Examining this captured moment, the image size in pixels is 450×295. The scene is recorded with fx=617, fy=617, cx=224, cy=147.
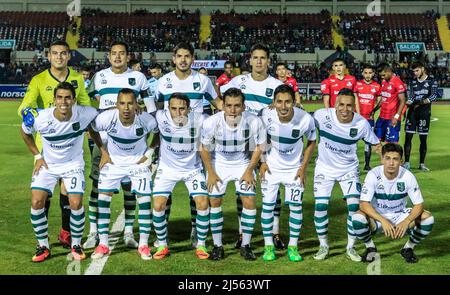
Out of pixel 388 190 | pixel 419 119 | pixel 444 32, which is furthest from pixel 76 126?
pixel 444 32

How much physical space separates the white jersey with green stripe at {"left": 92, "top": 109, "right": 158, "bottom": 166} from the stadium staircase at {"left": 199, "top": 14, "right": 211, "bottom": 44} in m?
42.9

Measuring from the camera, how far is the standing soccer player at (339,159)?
6.95 metres

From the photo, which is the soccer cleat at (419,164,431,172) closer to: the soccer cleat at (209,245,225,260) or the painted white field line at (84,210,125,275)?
the painted white field line at (84,210,125,275)

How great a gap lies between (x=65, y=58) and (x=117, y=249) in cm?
233

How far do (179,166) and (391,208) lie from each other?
2418mm

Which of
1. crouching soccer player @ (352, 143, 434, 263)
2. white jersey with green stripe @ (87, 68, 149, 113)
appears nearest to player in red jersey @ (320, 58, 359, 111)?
white jersey with green stripe @ (87, 68, 149, 113)

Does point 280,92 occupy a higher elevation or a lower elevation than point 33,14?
lower

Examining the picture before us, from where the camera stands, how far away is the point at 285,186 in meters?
6.95

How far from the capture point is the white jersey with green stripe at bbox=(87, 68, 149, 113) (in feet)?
25.3

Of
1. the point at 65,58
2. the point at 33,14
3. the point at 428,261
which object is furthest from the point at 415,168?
the point at 33,14

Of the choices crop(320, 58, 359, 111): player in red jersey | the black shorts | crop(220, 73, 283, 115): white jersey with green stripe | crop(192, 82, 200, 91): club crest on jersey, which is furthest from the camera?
the black shorts

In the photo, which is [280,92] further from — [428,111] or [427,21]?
[427,21]

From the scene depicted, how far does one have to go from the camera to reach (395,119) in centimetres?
1270

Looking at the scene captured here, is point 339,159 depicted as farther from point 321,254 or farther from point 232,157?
point 232,157
